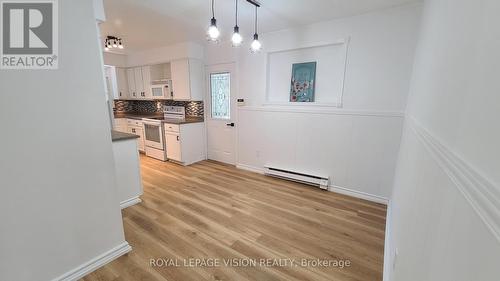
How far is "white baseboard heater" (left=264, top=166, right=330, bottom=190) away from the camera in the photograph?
3268 mm

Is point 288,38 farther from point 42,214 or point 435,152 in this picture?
point 42,214

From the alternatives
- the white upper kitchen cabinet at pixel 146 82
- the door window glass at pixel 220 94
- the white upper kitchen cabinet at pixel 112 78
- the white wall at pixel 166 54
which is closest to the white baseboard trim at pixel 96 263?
the door window glass at pixel 220 94

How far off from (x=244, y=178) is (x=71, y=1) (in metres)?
3.07

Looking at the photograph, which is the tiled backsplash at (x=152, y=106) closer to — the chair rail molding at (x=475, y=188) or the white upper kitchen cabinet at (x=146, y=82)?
the white upper kitchen cabinet at (x=146, y=82)

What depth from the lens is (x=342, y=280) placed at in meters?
1.69

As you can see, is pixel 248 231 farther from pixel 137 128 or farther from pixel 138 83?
pixel 138 83

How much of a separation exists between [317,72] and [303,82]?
251mm

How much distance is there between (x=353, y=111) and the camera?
2926 mm

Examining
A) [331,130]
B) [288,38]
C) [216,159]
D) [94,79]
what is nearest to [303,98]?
[331,130]

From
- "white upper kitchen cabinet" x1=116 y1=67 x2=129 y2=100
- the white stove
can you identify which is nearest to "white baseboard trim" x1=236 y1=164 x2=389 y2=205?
the white stove

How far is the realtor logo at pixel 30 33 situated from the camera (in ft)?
4.42

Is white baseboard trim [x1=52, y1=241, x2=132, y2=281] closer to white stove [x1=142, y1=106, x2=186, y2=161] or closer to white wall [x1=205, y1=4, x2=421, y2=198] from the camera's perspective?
white wall [x1=205, y1=4, x2=421, y2=198]

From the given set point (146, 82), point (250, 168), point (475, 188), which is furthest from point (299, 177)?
point (146, 82)

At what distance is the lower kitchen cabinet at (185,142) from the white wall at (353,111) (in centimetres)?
143
